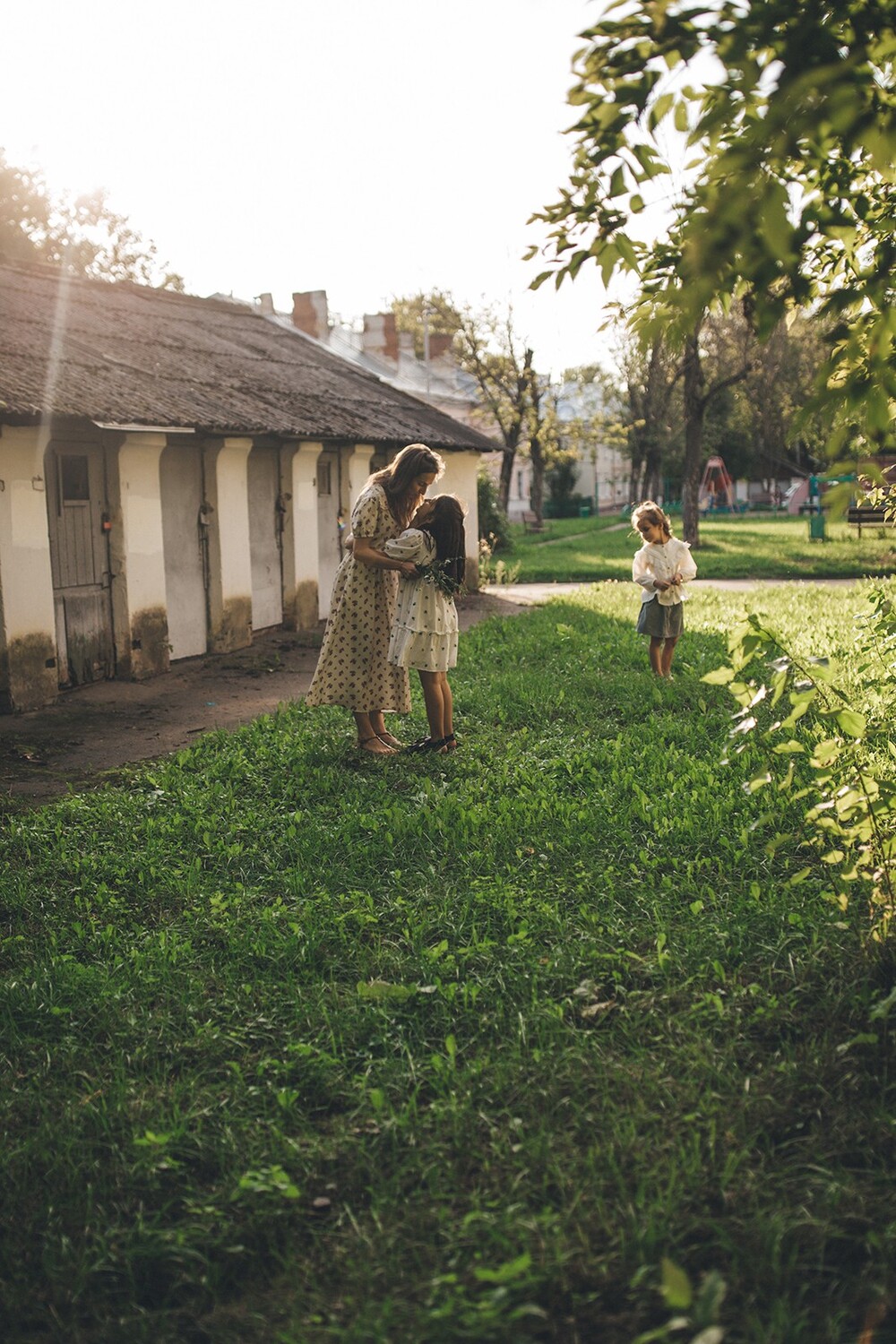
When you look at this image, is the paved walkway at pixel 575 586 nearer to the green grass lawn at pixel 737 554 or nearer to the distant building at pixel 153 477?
the green grass lawn at pixel 737 554

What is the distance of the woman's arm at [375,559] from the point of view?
23.8ft

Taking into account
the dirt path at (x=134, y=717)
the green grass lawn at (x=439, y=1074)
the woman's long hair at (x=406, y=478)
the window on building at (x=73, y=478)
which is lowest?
the green grass lawn at (x=439, y=1074)

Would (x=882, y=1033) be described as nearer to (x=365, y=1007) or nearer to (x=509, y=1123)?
(x=509, y=1123)

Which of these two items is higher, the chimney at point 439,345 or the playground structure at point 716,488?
the chimney at point 439,345

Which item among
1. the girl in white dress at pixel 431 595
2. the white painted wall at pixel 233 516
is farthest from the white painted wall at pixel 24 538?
the girl in white dress at pixel 431 595

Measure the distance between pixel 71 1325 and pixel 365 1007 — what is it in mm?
1556

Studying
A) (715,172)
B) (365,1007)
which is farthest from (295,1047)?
(715,172)

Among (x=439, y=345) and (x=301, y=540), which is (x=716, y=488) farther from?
(x=301, y=540)

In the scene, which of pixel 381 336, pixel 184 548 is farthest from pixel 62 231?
pixel 184 548

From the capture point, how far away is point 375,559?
728cm

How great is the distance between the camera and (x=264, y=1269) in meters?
2.94

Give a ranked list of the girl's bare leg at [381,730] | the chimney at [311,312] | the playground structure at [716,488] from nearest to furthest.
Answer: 1. the girl's bare leg at [381,730]
2. the chimney at [311,312]
3. the playground structure at [716,488]

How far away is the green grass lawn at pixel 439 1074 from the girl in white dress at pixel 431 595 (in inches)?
38.2

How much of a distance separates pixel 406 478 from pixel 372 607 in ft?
2.86
